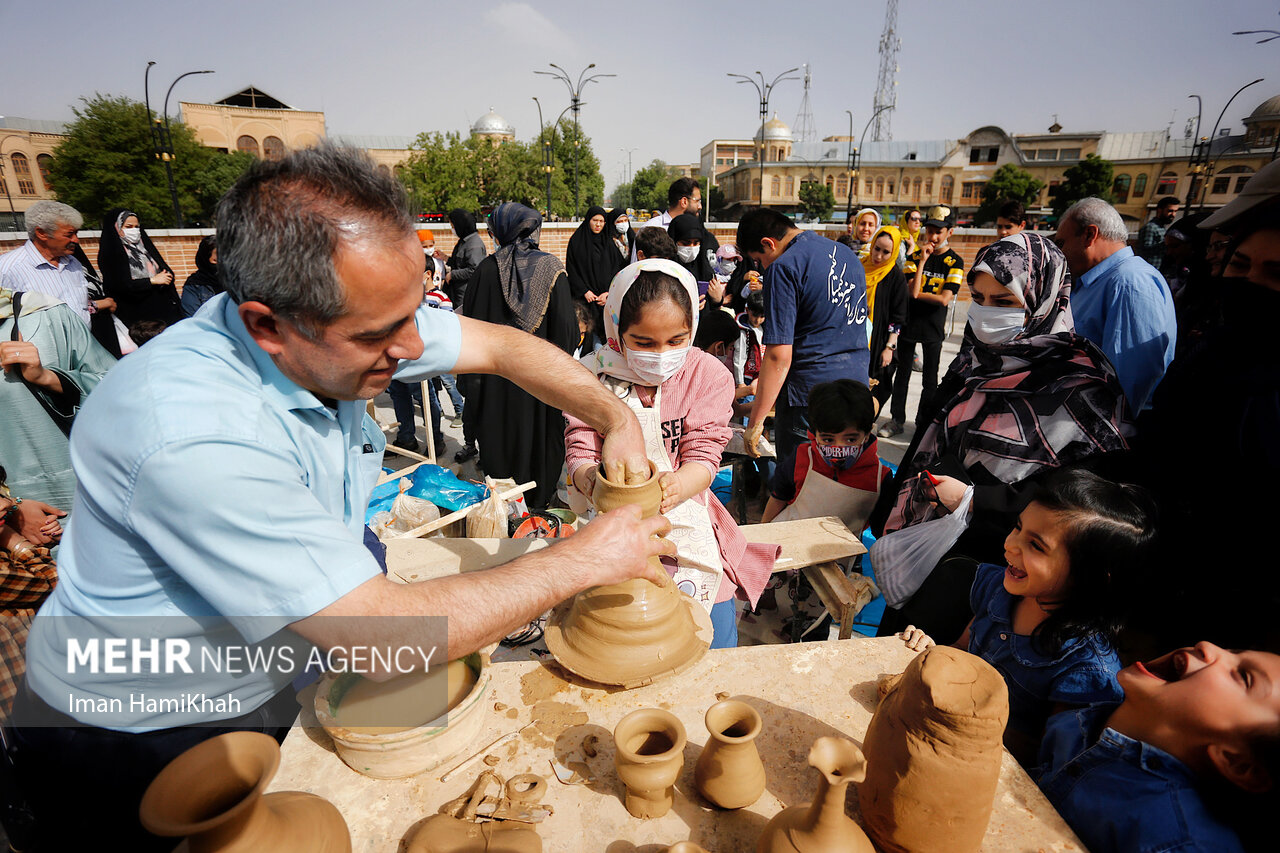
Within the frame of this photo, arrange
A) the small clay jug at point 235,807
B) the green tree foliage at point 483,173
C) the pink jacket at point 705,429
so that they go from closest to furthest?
1. the small clay jug at point 235,807
2. the pink jacket at point 705,429
3. the green tree foliage at point 483,173

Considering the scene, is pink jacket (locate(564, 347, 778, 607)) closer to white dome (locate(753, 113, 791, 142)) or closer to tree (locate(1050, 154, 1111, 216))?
tree (locate(1050, 154, 1111, 216))

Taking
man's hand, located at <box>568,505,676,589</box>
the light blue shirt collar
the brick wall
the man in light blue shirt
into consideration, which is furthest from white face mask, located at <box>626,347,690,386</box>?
the brick wall

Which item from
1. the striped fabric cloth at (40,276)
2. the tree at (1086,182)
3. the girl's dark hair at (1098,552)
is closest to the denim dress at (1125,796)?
the girl's dark hair at (1098,552)

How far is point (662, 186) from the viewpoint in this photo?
239ft

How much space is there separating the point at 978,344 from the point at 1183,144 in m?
70.3

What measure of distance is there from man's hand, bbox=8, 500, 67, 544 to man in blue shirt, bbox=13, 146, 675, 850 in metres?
1.86

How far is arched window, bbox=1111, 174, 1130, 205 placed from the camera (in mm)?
50375

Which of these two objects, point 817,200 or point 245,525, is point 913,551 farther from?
point 817,200

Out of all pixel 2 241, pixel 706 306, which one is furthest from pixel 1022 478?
pixel 2 241

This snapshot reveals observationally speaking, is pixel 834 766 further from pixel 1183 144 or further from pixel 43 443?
pixel 1183 144

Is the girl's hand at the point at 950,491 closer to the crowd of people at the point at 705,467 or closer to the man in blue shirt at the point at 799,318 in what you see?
the crowd of people at the point at 705,467

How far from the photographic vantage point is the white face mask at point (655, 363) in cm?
247

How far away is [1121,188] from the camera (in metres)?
51.2

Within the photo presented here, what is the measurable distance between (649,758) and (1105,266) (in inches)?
170
